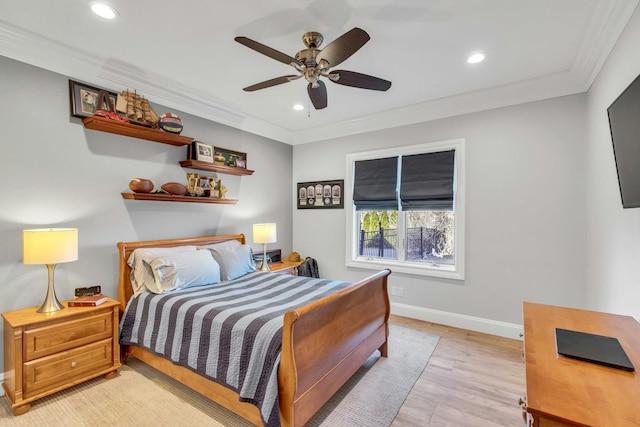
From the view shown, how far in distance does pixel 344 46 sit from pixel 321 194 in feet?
9.67

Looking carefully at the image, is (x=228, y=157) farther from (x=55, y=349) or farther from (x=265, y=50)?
(x=55, y=349)

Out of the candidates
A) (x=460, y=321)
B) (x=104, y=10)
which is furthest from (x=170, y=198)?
(x=460, y=321)

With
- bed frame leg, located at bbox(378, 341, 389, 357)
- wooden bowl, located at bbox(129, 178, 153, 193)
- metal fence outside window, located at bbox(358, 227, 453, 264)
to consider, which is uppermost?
wooden bowl, located at bbox(129, 178, 153, 193)

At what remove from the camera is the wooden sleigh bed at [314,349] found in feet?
5.41

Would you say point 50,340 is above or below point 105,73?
below

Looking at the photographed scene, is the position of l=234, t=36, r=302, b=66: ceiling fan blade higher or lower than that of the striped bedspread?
higher

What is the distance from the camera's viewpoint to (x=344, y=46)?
1.79 m

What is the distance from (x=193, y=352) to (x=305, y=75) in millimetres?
2182

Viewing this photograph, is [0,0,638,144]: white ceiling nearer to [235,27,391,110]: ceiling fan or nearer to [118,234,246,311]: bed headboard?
[235,27,391,110]: ceiling fan

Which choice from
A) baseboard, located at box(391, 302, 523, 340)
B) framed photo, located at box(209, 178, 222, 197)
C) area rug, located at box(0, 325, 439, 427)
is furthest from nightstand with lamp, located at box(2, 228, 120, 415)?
baseboard, located at box(391, 302, 523, 340)

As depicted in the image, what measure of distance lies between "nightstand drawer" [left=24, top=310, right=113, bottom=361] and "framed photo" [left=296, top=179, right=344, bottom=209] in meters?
2.99

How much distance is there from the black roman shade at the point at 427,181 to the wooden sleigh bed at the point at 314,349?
139 centimetres

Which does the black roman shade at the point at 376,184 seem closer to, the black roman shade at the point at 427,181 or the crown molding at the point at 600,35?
the black roman shade at the point at 427,181

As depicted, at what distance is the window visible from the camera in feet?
11.7
